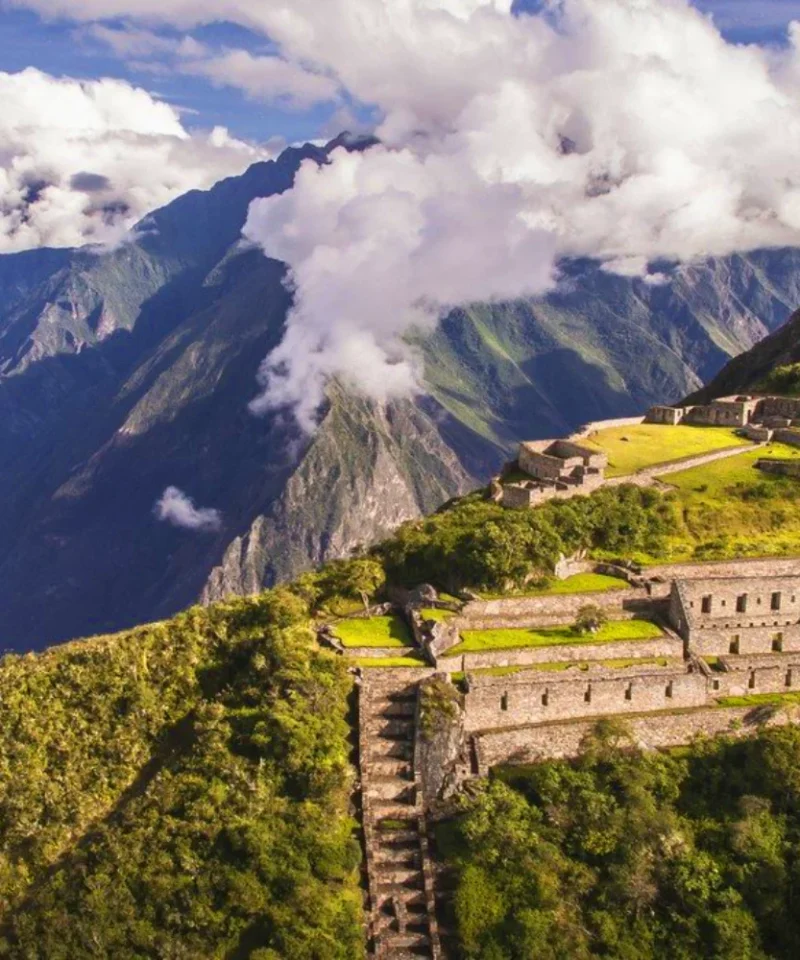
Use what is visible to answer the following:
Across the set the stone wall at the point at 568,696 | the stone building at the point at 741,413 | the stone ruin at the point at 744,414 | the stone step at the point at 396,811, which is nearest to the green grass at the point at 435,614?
the stone wall at the point at 568,696

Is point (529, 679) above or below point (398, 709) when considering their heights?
above

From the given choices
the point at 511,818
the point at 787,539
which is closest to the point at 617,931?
the point at 511,818

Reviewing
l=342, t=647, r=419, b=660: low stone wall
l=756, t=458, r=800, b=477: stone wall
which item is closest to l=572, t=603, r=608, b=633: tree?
l=342, t=647, r=419, b=660: low stone wall

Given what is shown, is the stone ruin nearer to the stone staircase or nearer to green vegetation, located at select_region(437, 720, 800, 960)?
green vegetation, located at select_region(437, 720, 800, 960)

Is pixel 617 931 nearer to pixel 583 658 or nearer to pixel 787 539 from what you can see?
pixel 583 658

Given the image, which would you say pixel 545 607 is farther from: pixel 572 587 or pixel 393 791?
pixel 393 791

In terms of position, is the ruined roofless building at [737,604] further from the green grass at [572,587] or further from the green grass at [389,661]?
the green grass at [389,661]

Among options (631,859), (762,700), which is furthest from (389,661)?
(762,700)
